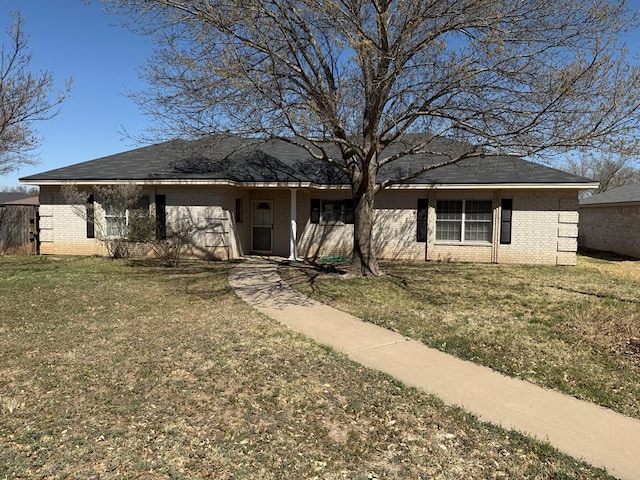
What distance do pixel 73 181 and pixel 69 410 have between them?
12.8 meters

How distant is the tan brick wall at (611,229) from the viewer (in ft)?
58.5

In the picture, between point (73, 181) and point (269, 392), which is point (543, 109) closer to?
point (269, 392)

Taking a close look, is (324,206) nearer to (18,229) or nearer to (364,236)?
(364,236)

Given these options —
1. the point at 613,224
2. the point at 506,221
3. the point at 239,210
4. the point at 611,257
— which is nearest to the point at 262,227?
the point at 239,210

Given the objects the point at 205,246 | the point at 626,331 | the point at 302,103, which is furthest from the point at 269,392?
the point at 205,246

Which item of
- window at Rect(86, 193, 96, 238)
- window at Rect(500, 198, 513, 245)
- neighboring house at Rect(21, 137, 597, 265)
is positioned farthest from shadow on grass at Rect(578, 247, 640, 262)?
window at Rect(86, 193, 96, 238)

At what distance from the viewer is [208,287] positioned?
31.9 feet

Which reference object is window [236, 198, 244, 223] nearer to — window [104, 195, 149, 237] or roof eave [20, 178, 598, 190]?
roof eave [20, 178, 598, 190]

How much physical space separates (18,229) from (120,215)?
5.04m

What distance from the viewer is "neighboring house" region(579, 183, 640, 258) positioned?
58.4ft

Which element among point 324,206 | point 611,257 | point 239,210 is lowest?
point 611,257

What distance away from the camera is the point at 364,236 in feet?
35.8

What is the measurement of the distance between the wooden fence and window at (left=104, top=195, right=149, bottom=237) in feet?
11.4

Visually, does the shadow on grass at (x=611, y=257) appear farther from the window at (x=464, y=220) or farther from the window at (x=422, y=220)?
the window at (x=422, y=220)
